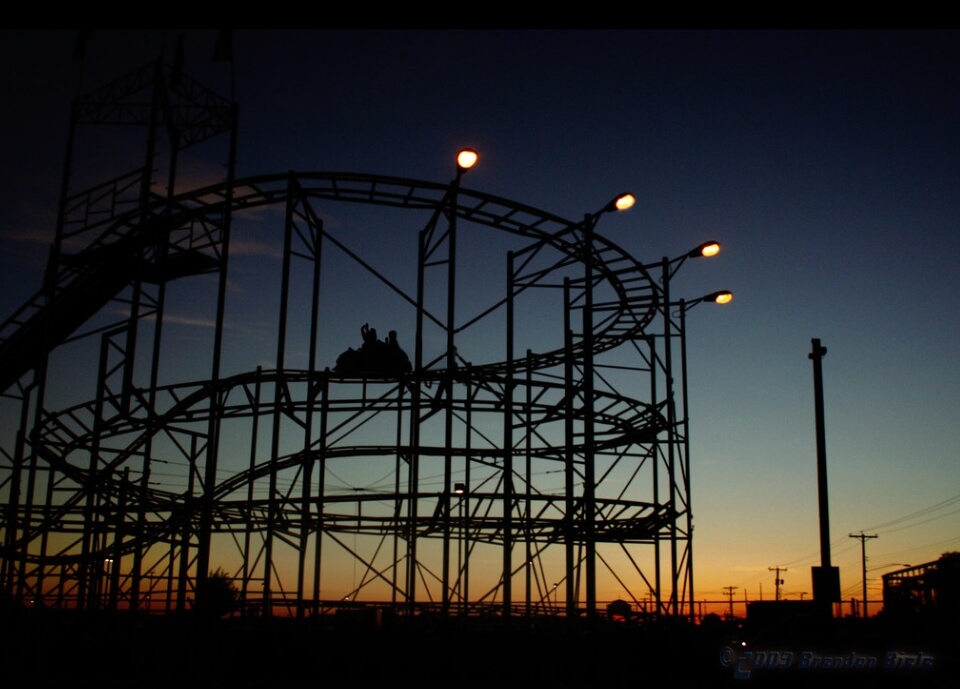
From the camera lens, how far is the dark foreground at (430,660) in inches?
552

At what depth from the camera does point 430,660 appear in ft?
47.3

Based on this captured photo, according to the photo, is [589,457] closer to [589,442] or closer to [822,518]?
[589,442]

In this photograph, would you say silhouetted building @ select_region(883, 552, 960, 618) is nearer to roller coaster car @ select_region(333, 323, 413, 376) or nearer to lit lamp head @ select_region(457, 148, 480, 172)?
roller coaster car @ select_region(333, 323, 413, 376)

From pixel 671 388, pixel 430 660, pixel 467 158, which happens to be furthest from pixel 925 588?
pixel 467 158

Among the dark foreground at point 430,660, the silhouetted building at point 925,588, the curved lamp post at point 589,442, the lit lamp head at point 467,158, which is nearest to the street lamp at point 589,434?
the curved lamp post at point 589,442

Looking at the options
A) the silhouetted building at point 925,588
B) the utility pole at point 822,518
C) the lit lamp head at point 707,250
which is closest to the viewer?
the utility pole at point 822,518

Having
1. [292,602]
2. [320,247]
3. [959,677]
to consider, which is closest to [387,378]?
[320,247]

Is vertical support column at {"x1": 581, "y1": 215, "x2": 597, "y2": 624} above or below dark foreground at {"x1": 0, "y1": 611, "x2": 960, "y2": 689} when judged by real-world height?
above

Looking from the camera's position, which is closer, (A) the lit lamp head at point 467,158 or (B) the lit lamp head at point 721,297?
(A) the lit lamp head at point 467,158

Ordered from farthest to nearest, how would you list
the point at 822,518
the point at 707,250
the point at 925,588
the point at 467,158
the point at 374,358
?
1. the point at 925,588
2. the point at 374,358
3. the point at 707,250
4. the point at 822,518
5. the point at 467,158

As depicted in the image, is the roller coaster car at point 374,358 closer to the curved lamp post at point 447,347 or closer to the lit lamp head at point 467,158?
the curved lamp post at point 447,347

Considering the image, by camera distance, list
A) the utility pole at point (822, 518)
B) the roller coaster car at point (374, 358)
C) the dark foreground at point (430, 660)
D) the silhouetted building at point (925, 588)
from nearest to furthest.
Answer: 1. the dark foreground at point (430, 660)
2. the utility pole at point (822, 518)
3. the roller coaster car at point (374, 358)
4. the silhouetted building at point (925, 588)

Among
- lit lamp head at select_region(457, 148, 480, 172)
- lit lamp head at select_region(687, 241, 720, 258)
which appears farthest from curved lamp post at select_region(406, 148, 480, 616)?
lit lamp head at select_region(687, 241, 720, 258)

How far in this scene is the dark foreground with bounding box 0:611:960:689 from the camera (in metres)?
14.0
